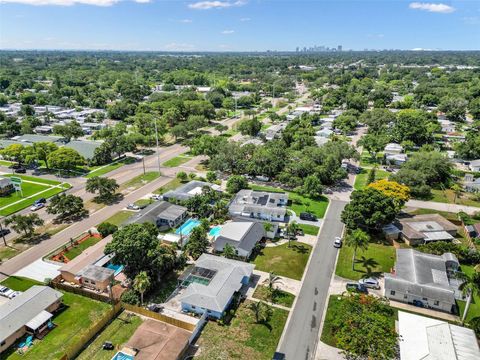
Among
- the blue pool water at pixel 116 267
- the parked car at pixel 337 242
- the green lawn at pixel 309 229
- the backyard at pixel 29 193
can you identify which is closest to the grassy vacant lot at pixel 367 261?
the parked car at pixel 337 242

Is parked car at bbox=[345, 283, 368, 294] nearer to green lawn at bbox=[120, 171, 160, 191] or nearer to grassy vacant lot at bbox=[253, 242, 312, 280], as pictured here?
grassy vacant lot at bbox=[253, 242, 312, 280]

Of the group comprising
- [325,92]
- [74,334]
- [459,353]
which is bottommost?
[74,334]

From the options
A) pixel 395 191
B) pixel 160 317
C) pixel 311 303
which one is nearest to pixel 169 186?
pixel 160 317

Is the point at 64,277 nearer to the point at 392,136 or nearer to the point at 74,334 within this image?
the point at 74,334

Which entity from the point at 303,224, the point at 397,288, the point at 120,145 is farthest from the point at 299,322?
the point at 120,145

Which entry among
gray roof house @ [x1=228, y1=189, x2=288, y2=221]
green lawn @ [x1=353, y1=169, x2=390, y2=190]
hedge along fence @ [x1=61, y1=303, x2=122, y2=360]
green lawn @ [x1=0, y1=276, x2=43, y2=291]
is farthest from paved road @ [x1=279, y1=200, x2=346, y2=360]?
green lawn @ [x1=0, y1=276, x2=43, y2=291]

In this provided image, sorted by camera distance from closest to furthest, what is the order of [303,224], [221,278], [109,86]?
[221,278] < [303,224] < [109,86]

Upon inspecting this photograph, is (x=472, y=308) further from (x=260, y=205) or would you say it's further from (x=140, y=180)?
(x=140, y=180)
